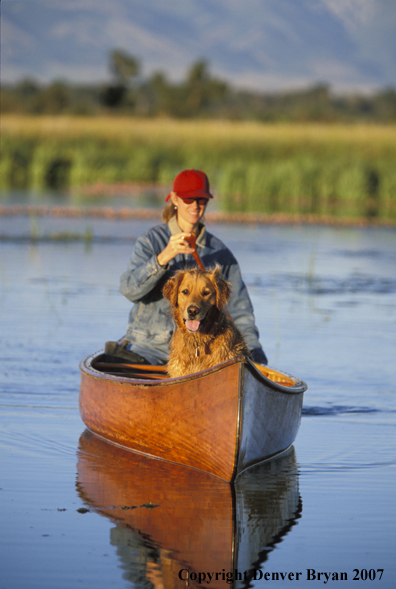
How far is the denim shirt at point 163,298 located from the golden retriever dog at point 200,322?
726mm

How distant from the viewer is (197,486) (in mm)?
6000

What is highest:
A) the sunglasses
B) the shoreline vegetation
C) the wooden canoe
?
the shoreline vegetation

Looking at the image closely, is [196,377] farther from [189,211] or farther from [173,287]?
[189,211]

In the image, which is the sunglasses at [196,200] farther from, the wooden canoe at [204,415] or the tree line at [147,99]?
the tree line at [147,99]

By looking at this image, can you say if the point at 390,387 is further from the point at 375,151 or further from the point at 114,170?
the point at 375,151

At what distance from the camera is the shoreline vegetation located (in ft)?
87.5

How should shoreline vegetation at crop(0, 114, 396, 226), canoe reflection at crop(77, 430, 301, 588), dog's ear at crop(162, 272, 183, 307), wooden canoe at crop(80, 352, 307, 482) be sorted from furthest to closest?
shoreline vegetation at crop(0, 114, 396, 226)
dog's ear at crop(162, 272, 183, 307)
wooden canoe at crop(80, 352, 307, 482)
canoe reflection at crop(77, 430, 301, 588)

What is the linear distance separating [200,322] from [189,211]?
119 centimetres

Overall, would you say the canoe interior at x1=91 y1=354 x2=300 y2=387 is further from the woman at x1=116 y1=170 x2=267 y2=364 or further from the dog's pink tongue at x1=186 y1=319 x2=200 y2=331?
the dog's pink tongue at x1=186 y1=319 x2=200 y2=331

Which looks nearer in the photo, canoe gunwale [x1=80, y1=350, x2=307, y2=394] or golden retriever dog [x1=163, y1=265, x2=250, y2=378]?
canoe gunwale [x1=80, y1=350, x2=307, y2=394]

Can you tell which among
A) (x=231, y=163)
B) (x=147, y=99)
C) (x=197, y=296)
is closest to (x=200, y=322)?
(x=197, y=296)

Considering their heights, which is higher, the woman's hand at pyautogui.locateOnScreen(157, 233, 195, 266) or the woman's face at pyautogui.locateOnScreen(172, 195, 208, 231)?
the woman's face at pyautogui.locateOnScreen(172, 195, 208, 231)

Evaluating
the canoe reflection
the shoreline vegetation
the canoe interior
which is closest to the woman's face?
the canoe interior

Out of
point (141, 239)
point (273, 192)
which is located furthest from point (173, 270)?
point (273, 192)
